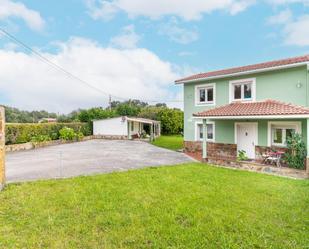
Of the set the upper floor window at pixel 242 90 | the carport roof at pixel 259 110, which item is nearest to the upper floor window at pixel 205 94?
the upper floor window at pixel 242 90

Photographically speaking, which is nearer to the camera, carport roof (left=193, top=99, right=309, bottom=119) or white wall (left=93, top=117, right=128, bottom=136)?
carport roof (left=193, top=99, right=309, bottom=119)

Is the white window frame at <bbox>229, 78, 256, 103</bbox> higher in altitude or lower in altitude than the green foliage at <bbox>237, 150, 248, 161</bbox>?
higher

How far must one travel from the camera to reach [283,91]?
15.7m

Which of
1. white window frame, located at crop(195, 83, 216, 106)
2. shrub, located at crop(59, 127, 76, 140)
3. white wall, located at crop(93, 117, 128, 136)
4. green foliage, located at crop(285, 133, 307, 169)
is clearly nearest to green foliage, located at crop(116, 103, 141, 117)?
white wall, located at crop(93, 117, 128, 136)

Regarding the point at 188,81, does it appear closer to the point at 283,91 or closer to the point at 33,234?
the point at 283,91

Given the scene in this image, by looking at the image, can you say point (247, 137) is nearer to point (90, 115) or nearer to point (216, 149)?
point (216, 149)

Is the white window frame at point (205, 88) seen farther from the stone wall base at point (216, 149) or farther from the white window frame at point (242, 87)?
the stone wall base at point (216, 149)

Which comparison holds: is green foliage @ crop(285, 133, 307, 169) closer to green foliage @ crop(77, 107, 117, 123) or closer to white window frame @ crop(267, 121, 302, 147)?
white window frame @ crop(267, 121, 302, 147)

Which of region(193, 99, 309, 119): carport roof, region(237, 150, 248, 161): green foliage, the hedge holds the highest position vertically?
region(193, 99, 309, 119): carport roof

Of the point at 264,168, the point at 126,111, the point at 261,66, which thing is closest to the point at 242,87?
the point at 261,66

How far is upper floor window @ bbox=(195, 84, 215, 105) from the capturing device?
19938mm

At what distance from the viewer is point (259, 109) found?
1500 cm

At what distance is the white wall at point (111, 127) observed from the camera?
3538 cm

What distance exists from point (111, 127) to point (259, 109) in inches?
989
